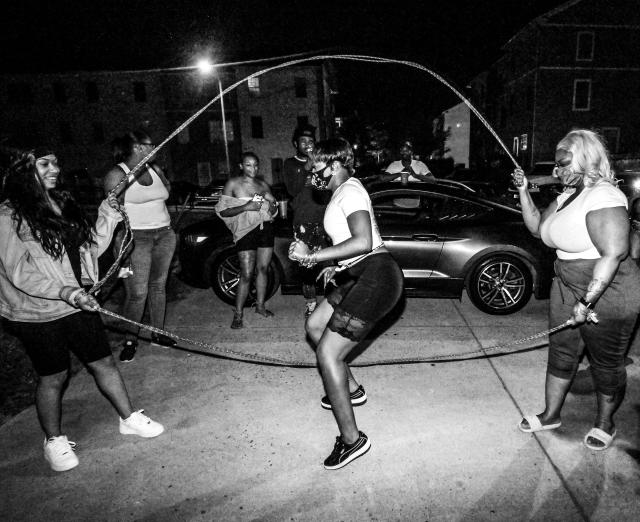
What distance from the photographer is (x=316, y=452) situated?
9.84 ft

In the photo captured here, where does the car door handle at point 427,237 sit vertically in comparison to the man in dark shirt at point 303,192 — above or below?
below

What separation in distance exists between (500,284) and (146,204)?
3950mm

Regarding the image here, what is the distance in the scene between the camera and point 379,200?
18.0 ft

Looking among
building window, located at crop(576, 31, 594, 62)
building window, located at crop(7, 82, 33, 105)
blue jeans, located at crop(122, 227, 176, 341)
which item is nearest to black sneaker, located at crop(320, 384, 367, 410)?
blue jeans, located at crop(122, 227, 176, 341)

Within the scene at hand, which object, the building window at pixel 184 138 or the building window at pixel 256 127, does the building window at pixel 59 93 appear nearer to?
the building window at pixel 184 138

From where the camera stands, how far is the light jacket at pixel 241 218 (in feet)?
16.1

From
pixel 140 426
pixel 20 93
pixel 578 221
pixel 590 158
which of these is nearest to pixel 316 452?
pixel 140 426

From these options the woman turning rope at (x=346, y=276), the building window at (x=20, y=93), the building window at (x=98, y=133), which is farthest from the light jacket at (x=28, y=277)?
the building window at (x=20, y=93)

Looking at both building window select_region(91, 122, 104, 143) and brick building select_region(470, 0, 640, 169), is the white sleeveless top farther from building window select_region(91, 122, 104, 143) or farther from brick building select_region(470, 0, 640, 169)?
building window select_region(91, 122, 104, 143)

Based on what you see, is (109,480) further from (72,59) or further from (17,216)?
(72,59)

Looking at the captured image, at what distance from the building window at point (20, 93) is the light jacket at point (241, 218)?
4052cm

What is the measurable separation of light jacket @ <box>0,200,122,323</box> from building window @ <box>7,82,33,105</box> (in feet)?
138

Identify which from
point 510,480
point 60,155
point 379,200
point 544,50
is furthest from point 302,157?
point 60,155

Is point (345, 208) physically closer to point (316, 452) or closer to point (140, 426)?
point (316, 452)
